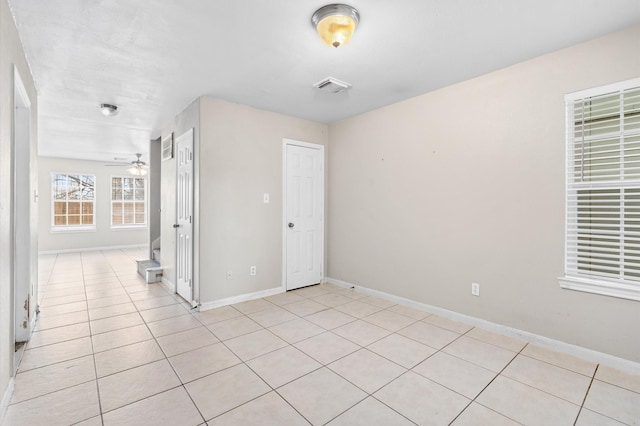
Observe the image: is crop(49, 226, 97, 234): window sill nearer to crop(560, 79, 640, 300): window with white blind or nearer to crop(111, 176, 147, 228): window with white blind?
crop(111, 176, 147, 228): window with white blind

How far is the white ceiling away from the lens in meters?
1.96

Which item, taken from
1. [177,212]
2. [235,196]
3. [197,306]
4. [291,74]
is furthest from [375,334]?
[177,212]

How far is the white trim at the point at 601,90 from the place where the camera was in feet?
7.26

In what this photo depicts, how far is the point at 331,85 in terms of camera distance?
3.10 m

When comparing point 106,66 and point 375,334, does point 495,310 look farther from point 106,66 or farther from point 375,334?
Answer: point 106,66

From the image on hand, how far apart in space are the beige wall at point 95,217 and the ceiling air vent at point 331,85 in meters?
7.57

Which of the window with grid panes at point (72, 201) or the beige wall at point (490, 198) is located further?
the window with grid panes at point (72, 201)

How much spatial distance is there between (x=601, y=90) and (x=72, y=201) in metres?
10.3

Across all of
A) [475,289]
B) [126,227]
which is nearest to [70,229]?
[126,227]

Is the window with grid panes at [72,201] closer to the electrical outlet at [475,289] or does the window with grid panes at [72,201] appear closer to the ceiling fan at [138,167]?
the ceiling fan at [138,167]

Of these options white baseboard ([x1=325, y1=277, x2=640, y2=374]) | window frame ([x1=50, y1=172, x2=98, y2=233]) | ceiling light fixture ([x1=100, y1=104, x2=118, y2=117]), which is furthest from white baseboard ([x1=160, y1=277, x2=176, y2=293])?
window frame ([x1=50, y1=172, x2=98, y2=233])

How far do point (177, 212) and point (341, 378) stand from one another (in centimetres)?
324

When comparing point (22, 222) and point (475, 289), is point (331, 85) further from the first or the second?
point (22, 222)

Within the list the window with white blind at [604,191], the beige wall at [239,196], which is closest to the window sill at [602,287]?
the window with white blind at [604,191]
